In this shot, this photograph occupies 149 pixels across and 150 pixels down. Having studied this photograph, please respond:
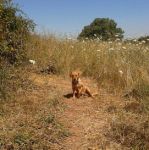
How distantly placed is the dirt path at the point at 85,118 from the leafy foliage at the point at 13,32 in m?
0.63

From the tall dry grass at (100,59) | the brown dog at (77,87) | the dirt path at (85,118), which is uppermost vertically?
the tall dry grass at (100,59)

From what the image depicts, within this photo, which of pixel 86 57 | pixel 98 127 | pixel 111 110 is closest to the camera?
pixel 98 127

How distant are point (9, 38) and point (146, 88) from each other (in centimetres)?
281

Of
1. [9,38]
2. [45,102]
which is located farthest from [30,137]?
[9,38]

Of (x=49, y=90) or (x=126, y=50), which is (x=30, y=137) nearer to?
(x=49, y=90)

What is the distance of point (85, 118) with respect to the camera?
6.00m

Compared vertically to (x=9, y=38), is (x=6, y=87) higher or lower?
lower

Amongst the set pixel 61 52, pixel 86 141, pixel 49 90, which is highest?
pixel 61 52

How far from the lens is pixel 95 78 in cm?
871

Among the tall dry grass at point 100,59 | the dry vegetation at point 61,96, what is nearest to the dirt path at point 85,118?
the dry vegetation at point 61,96

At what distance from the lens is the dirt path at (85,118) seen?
514 centimetres

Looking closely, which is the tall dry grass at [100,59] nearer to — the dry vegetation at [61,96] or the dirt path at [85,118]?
the dry vegetation at [61,96]

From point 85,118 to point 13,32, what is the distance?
125 inches

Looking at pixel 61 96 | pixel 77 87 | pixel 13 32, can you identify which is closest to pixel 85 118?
pixel 61 96
